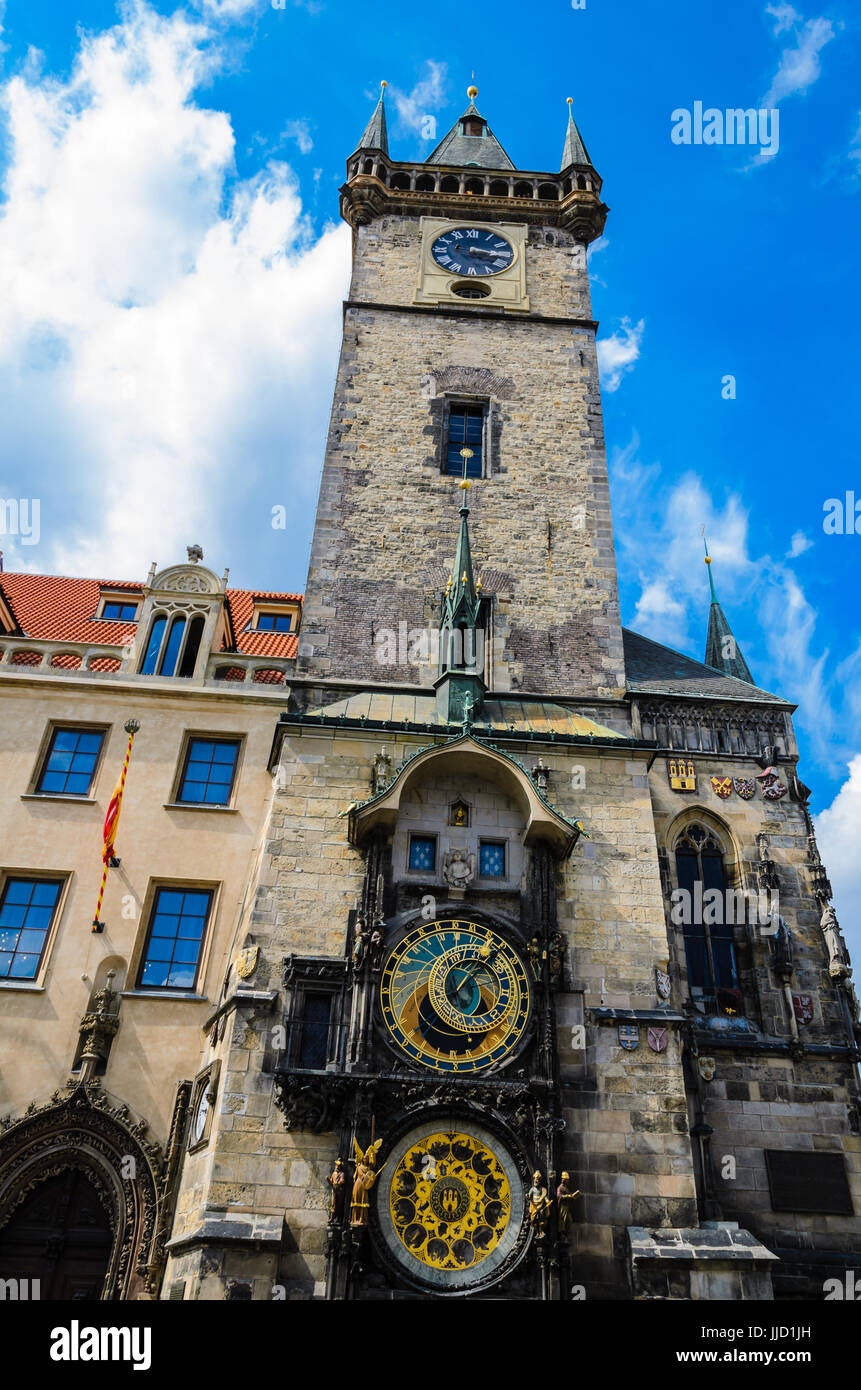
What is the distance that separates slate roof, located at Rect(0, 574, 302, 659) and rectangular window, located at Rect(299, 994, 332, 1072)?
22.0ft

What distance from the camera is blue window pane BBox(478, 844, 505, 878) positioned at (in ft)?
42.1

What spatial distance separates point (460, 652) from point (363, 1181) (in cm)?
740

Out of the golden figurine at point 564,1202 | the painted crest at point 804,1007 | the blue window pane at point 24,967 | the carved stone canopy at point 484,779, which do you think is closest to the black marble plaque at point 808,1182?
the painted crest at point 804,1007

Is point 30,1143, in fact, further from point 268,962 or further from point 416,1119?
point 416,1119

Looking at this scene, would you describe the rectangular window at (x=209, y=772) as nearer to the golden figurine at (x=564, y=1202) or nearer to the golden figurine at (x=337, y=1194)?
the golden figurine at (x=337, y=1194)

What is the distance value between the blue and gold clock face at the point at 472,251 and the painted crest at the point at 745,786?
41.8 feet

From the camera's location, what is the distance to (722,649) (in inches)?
742

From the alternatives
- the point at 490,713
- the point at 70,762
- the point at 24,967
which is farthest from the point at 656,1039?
the point at 70,762

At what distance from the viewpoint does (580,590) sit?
677 inches

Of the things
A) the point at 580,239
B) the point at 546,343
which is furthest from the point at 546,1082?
the point at 580,239

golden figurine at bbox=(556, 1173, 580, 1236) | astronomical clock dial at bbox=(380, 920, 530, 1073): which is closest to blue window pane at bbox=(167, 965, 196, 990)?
astronomical clock dial at bbox=(380, 920, 530, 1073)

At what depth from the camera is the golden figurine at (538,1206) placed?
1034 cm

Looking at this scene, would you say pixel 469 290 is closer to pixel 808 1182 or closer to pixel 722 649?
pixel 722 649
